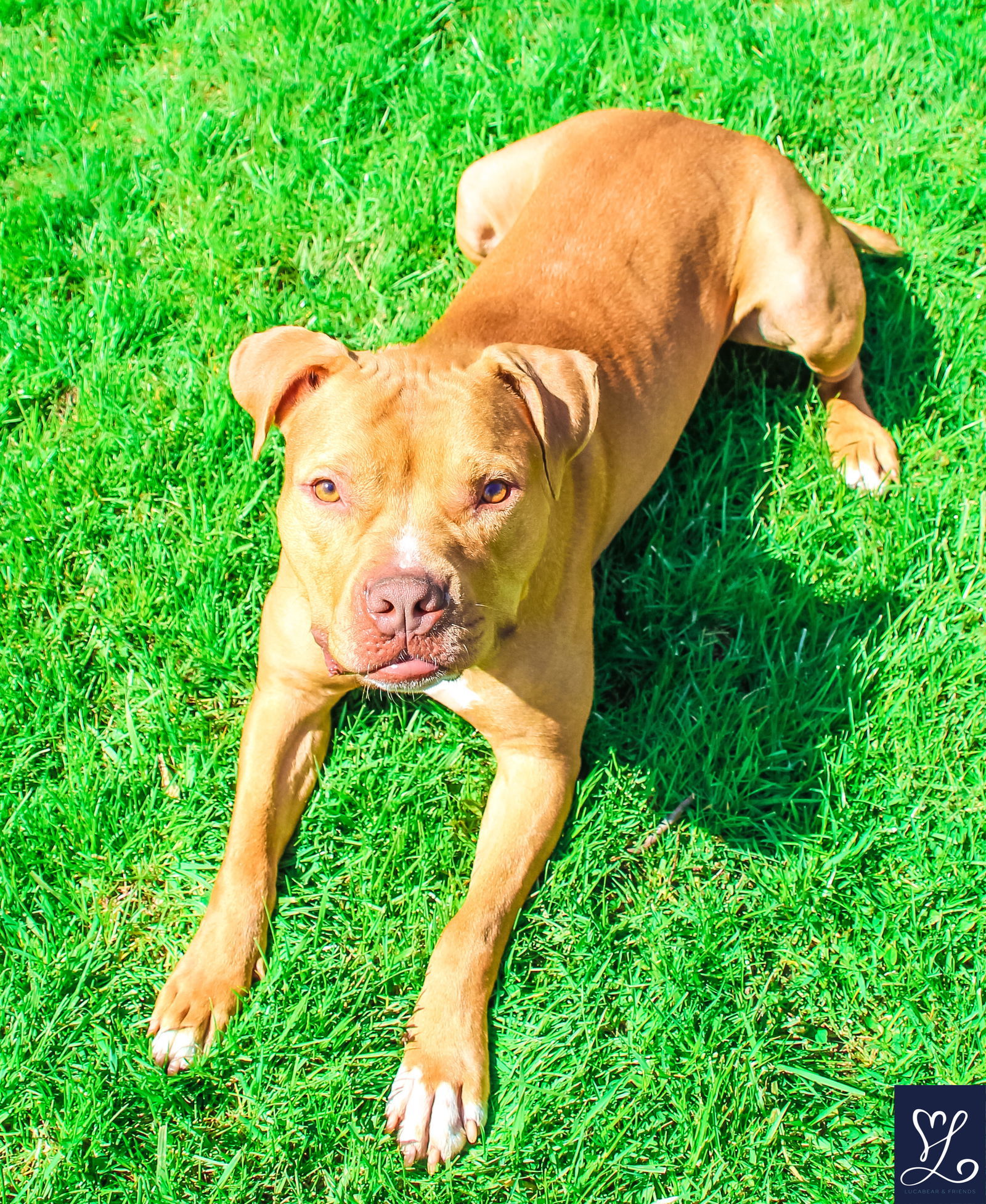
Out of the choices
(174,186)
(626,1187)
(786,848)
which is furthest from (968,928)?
(174,186)

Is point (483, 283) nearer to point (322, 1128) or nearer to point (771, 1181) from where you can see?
point (322, 1128)

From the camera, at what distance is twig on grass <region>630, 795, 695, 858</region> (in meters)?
4.16

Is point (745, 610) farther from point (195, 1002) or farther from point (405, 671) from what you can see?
point (195, 1002)

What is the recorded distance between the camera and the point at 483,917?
12.2ft

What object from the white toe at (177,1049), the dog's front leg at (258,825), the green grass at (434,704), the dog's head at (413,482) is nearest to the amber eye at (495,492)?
the dog's head at (413,482)

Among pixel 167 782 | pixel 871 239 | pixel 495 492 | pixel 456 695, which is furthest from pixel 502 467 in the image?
pixel 871 239

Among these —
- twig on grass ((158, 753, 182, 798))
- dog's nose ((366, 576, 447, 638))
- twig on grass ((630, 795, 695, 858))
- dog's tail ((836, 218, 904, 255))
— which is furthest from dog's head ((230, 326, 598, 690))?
dog's tail ((836, 218, 904, 255))

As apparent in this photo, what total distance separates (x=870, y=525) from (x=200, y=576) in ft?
9.84

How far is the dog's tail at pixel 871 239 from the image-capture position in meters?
5.14

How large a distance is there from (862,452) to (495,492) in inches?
95.3

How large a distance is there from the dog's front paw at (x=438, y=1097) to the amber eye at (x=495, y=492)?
182cm

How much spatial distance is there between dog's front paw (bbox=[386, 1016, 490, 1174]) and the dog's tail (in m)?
4.10

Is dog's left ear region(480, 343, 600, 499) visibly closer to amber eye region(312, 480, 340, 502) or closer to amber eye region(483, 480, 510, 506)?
amber eye region(483, 480, 510, 506)

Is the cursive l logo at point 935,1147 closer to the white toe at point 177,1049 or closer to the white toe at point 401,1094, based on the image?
the white toe at point 401,1094
